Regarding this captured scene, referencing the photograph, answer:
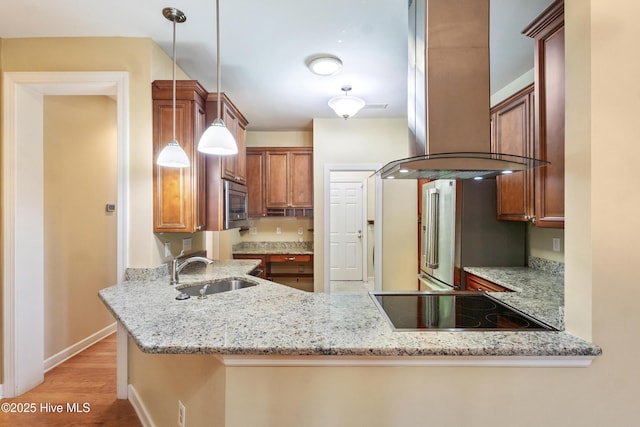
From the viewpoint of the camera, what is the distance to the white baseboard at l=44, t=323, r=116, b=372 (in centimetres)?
259

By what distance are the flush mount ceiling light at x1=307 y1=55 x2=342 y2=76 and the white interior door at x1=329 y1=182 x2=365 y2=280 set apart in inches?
136

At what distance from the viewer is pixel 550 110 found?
5.69 ft

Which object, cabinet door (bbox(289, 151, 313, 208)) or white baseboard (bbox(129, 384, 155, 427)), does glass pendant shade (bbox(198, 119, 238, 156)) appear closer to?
white baseboard (bbox(129, 384, 155, 427))

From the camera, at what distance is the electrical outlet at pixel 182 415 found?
1458mm

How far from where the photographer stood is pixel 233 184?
283cm

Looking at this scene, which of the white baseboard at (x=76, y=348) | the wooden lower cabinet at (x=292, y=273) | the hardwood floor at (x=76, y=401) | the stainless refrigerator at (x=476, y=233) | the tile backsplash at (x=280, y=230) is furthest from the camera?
the tile backsplash at (x=280, y=230)

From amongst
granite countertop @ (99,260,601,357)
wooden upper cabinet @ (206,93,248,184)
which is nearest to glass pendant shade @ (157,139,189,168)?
wooden upper cabinet @ (206,93,248,184)

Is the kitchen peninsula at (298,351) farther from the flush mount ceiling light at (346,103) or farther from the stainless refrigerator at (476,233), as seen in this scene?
the flush mount ceiling light at (346,103)

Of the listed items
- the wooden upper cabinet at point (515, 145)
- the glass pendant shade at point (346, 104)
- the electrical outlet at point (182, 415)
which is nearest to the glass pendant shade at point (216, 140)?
the electrical outlet at point (182, 415)

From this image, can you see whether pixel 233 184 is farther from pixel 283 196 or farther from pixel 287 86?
pixel 283 196

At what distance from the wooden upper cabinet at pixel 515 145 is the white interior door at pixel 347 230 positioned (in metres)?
3.40

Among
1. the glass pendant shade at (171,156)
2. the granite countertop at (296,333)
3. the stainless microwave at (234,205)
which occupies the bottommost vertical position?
the granite countertop at (296,333)

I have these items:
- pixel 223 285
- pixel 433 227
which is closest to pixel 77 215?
pixel 223 285

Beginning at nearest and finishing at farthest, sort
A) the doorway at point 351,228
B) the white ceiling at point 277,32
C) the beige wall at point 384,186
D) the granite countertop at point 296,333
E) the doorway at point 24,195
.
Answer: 1. the granite countertop at point 296,333
2. the white ceiling at point 277,32
3. the doorway at point 24,195
4. the beige wall at point 384,186
5. the doorway at point 351,228
